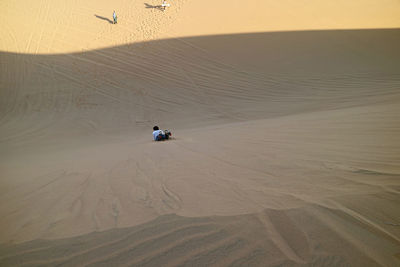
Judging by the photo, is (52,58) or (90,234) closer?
(90,234)

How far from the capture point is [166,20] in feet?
48.9

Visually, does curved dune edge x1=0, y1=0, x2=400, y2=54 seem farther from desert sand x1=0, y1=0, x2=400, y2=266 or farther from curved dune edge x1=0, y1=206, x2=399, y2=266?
curved dune edge x1=0, y1=206, x2=399, y2=266

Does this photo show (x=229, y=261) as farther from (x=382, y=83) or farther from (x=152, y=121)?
(x=382, y=83)

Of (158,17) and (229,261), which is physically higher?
(158,17)

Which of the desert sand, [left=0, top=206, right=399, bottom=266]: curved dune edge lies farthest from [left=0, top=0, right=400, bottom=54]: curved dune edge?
[left=0, top=206, right=399, bottom=266]: curved dune edge

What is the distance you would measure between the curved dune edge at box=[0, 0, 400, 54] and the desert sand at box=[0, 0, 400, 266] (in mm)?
119

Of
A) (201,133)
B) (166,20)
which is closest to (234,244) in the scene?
(201,133)

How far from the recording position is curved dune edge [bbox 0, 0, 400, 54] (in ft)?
43.9

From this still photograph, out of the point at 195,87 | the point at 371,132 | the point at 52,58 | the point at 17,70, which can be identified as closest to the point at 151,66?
the point at 195,87

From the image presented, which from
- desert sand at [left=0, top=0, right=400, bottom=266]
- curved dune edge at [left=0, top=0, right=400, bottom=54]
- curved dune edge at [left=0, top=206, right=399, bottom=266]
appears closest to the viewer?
curved dune edge at [left=0, top=206, right=399, bottom=266]

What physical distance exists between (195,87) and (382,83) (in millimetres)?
6597

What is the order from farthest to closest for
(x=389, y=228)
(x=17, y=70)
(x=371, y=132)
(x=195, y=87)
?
(x=17, y=70) → (x=195, y=87) → (x=371, y=132) → (x=389, y=228)

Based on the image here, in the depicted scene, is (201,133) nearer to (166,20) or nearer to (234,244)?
(234,244)

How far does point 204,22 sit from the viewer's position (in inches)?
573
